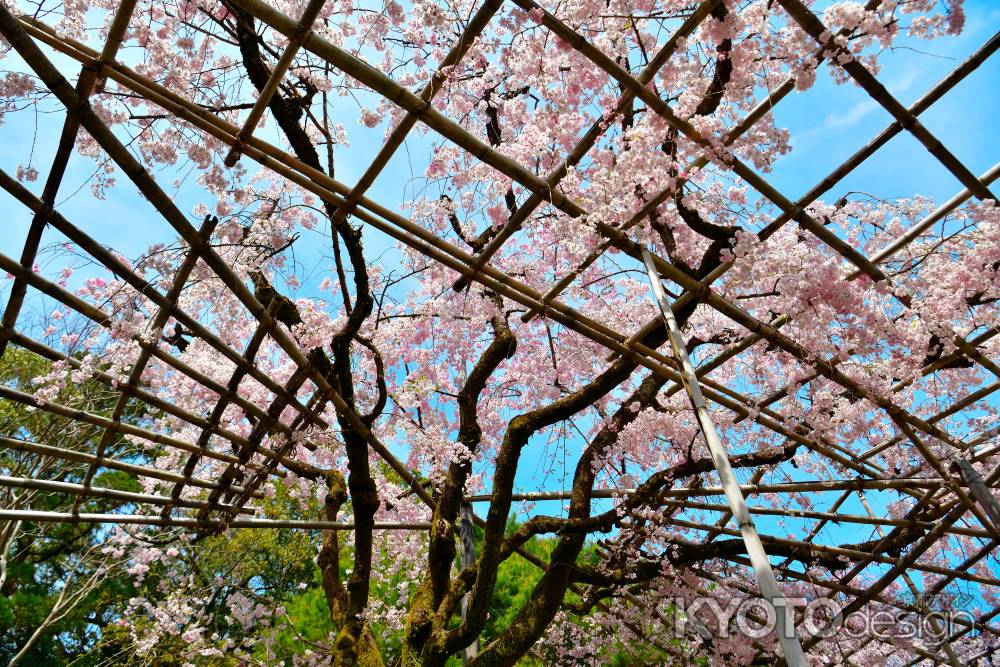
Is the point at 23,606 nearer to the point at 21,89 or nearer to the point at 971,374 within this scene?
the point at 21,89

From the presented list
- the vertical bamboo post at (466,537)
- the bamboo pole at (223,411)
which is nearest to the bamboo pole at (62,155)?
the bamboo pole at (223,411)

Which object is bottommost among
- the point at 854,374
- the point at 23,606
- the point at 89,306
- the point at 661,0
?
the point at 23,606

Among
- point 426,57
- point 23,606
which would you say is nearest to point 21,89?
point 426,57

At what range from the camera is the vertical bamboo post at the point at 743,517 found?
198 cm

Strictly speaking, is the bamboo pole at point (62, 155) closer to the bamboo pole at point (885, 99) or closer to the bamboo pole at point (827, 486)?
the bamboo pole at point (885, 99)

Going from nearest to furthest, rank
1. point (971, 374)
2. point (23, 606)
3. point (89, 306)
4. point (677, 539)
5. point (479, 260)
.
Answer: point (89, 306) < point (479, 260) < point (677, 539) < point (971, 374) < point (23, 606)

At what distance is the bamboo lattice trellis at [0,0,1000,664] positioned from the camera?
226 cm

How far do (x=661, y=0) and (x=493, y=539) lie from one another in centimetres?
309

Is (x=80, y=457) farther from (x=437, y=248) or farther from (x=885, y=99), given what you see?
(x=885, y=99)

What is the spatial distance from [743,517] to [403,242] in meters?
1.85

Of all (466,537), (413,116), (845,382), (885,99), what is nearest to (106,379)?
(413,116)

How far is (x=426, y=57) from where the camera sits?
4008 mm

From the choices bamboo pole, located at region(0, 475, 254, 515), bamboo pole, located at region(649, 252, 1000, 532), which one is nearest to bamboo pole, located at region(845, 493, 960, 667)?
bamboo pole, located at region(649, 252, 1000, 532)

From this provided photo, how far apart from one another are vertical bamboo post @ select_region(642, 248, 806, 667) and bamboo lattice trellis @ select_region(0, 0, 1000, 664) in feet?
1.48
